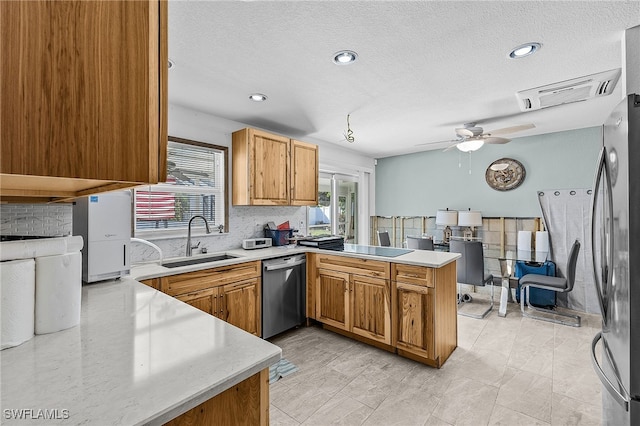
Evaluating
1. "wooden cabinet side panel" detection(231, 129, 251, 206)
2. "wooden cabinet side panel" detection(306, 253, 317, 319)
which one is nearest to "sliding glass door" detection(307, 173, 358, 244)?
"wooden cabinet side panel" detection(306, 253, 317, 319)

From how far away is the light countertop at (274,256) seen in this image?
230cm

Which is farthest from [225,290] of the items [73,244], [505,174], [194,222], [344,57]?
[505,174]

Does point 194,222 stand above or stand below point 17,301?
above

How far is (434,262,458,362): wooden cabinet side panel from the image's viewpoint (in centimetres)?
249

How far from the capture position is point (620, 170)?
1.23 metres

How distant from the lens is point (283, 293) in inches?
125

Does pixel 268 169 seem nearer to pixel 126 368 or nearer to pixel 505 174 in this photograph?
pixel 126 368

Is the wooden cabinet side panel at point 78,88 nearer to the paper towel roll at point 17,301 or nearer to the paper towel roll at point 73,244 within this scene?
the paper towel roll at point 17,301

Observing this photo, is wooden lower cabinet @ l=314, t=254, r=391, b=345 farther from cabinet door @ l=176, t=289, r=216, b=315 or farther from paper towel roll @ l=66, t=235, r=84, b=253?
paper towel roll @ l=66, t=235, r=84, b=253

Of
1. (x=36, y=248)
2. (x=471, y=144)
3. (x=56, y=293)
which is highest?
(x=471, y=144)

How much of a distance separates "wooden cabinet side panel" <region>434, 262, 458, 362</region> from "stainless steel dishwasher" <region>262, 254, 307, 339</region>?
151 centimetres

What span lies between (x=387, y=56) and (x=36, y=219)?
2611 mm

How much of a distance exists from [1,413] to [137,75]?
779 mm

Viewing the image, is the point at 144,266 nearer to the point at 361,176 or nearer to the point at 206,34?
the point at 206,34
